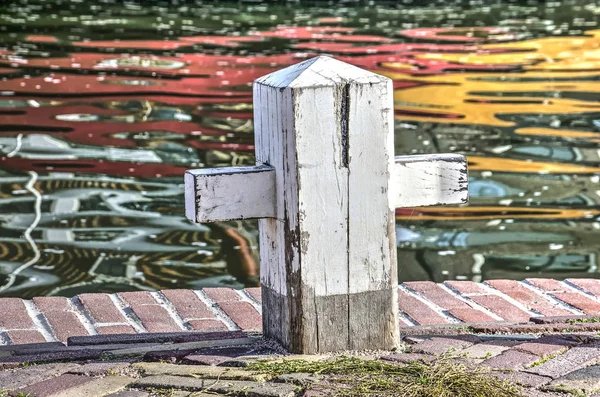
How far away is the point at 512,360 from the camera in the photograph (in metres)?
3.31

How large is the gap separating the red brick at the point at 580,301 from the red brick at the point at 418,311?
609 mm

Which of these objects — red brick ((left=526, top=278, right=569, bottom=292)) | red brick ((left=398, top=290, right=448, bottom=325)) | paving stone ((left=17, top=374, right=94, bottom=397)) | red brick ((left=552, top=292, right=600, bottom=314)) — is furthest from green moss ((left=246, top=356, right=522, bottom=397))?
red brick ((left=526, top=278, right=569, bottom=292))

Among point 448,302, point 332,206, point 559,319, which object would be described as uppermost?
point 332,206

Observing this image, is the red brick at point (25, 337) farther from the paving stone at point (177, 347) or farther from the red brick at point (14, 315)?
the paving stone at point (177, 347)

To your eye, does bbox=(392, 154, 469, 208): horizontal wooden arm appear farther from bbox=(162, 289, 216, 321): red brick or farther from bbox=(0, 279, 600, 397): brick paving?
bbox=(162, 289, 216, 321): red brick

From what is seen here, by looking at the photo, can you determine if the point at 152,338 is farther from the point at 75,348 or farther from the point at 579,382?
the point at 579,382

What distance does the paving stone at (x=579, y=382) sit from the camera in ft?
9.89

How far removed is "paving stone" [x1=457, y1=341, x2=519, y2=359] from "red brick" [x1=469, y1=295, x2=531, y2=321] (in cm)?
71

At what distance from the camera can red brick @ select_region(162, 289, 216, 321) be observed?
4.38 metres

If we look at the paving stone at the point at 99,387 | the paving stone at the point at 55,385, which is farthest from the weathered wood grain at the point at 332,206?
the paving stone at the point at 55,385

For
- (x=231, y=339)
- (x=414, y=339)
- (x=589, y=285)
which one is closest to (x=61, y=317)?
(x=231, y=339)

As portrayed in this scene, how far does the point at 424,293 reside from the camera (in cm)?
468

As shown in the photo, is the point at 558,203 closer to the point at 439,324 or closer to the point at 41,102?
the point at 439,324

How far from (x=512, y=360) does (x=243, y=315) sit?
1.41m
